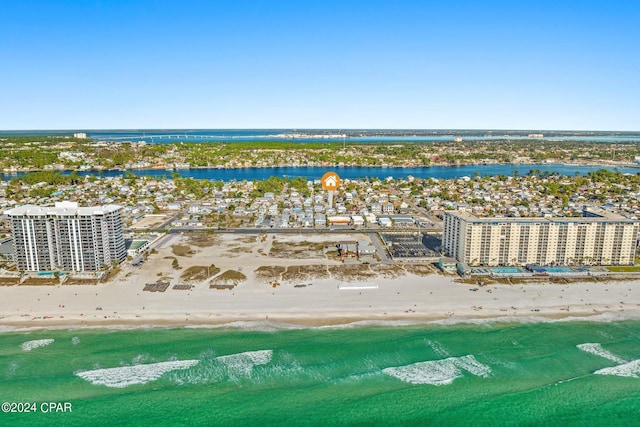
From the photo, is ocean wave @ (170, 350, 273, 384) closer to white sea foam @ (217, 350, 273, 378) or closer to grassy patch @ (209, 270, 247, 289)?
white sea foam @ (217, 350, 273, 378)

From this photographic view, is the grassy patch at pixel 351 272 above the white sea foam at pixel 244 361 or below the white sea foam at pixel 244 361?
above

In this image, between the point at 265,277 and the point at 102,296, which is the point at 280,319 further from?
the point at 102,296

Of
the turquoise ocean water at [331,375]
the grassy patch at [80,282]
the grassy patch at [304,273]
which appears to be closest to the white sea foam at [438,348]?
Result: the turquoise ocean water at [331,375]

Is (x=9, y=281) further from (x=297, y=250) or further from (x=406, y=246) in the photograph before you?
(x=406, y=246)

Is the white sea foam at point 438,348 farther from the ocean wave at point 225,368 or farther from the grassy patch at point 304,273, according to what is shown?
the grassy patch at point 304,273

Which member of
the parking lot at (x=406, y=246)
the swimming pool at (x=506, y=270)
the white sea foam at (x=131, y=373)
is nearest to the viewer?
the white sea foam at (x=131, y=373)

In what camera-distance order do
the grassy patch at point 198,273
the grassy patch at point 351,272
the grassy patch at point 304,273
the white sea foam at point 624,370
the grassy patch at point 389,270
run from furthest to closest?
the grassy patch at point 389,270, the grassy patch at point 351,272, the grassy patch at point 304,273, the grassy patch at point 198,273, the white sea foam at point 624,370

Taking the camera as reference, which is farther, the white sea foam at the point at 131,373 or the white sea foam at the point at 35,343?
the white sea foam at the point at 35,343

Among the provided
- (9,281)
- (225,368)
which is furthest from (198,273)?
(9,281)
